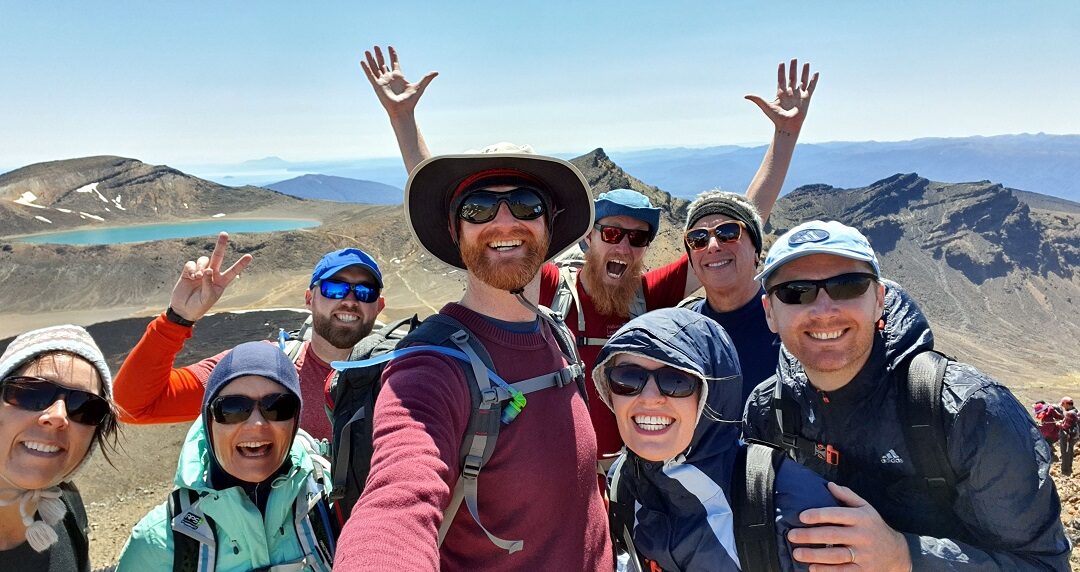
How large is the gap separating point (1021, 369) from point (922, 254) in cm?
3123

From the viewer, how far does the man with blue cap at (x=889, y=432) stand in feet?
7.66

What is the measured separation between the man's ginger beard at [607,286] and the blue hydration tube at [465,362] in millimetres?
2566

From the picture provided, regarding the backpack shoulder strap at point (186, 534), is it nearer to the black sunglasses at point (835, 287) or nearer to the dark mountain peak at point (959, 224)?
the black sunglasses at point (835, 287)

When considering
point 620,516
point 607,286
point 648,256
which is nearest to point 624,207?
point 607,286

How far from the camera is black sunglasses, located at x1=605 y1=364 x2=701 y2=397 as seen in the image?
8.17 ft

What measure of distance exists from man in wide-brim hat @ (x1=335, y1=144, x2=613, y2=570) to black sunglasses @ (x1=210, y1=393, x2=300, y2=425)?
1167 mm

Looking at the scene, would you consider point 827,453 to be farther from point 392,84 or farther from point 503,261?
point 392,84

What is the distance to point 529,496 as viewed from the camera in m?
2.47

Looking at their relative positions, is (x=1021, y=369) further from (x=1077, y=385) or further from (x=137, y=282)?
(x=137, y=282)

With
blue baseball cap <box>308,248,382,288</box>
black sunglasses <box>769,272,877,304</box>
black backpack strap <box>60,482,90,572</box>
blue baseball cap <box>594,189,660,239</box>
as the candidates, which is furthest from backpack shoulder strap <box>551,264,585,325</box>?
black backpack strap <box>60,482,90,572</box>

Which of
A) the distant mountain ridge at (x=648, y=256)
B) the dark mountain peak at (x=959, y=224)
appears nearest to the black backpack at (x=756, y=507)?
the distant mountain ridge at (x=648, y=256)

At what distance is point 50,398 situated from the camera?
123 inches

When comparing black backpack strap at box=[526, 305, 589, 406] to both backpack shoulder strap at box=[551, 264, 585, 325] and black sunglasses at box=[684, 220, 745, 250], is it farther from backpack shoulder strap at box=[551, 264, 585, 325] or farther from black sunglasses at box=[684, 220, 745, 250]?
black sunglasses at box=[684, 220, 745, 250]

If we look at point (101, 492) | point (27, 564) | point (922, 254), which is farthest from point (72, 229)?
point (922, 254)
